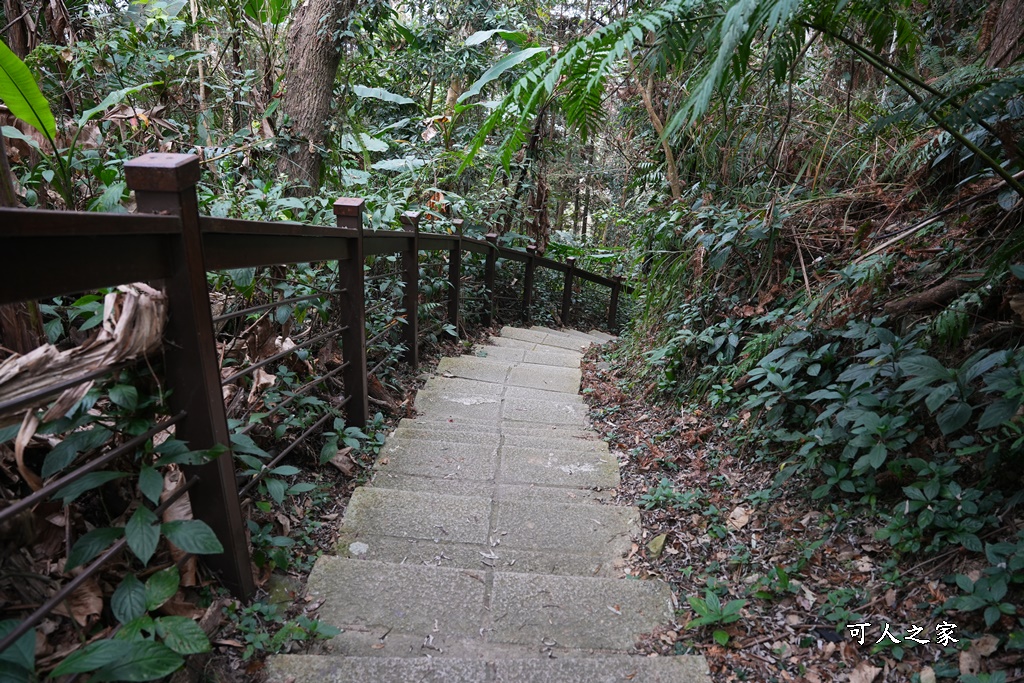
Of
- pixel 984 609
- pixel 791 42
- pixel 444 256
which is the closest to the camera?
pixel 984 609

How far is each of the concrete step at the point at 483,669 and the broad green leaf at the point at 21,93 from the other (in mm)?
2055

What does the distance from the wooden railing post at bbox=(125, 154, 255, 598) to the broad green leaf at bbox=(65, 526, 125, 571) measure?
28cm

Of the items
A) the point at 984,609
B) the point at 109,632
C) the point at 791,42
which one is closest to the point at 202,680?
the point at 109,632

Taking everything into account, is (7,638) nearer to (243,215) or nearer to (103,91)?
(243,215)

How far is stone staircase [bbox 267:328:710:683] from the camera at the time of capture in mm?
1435

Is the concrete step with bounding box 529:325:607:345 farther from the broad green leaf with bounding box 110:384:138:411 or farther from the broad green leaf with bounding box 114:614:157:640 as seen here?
the broad green leaf with bounding box 114:614:157:640

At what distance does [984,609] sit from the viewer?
1.41 m

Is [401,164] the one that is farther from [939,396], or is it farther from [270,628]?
[939,396]

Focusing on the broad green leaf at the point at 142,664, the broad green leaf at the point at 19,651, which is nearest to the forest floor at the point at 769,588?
the broad green leaf at the point at 142,664

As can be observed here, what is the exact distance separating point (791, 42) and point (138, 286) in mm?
1744

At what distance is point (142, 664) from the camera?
3.35ft

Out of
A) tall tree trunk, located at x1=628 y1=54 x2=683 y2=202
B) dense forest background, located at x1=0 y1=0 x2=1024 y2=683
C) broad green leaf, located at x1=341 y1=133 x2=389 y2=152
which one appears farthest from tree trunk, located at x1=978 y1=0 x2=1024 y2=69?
broad green leaf, located at x1=341 y1=133 x2=389 y2=152

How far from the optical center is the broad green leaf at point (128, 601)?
3.76 feet

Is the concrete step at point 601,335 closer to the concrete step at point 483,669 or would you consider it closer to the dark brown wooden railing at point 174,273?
the dark brown wooden railing at point 174,273
